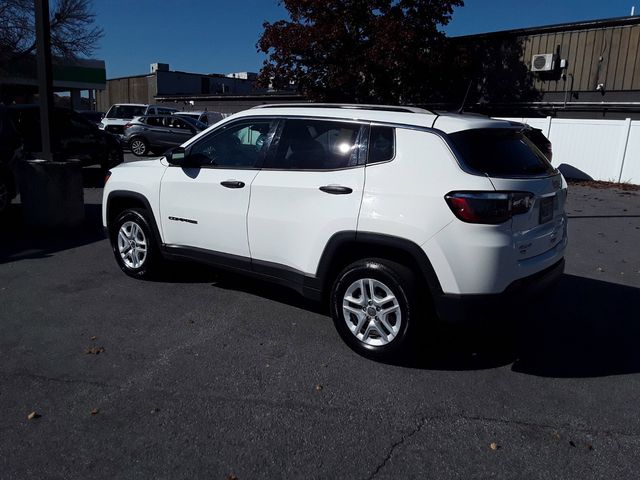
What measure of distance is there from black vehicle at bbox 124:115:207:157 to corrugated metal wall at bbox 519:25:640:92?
40.8ft

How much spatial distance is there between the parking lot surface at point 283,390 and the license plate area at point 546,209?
58 cm

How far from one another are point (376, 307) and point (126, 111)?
23864 mm

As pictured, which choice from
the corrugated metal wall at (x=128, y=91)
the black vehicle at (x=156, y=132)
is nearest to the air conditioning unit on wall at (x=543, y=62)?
the black vehicle at (x=156, y=132)

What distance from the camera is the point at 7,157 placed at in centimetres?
910

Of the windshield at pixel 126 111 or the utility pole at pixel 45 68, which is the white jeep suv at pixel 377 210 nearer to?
the utility pole at pixel 45 68

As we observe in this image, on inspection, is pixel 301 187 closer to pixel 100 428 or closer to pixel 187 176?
pixel 187 176

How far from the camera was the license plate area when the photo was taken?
403 cm

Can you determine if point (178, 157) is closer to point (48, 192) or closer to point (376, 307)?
point (376, 307)

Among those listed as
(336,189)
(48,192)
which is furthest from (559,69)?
(336,189)

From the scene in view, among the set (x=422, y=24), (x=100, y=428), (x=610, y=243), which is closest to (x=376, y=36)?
(x=422, y=24)

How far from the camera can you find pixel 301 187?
4.44m

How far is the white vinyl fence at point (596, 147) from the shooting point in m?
16.0

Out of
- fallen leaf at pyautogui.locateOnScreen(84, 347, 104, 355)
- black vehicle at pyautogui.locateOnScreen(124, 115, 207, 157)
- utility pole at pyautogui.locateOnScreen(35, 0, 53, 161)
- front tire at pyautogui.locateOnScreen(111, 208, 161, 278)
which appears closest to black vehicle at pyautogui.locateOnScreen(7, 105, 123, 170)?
utility pole at pyautogui.locateOnScreen(35, 0, 53, 161)

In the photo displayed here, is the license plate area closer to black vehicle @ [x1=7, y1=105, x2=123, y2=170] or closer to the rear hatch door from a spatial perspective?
the rear hatch door
